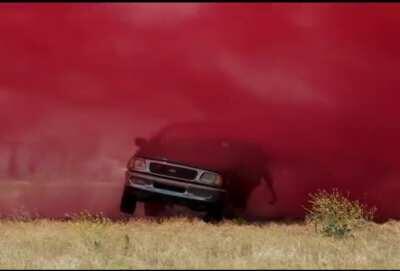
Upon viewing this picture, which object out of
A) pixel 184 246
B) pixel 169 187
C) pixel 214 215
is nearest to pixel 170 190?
pixel 169 187

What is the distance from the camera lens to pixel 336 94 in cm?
1205

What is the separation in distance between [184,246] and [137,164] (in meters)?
2.92

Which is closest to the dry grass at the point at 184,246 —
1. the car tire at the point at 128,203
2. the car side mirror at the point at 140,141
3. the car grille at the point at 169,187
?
the car tire at the point at 128,203

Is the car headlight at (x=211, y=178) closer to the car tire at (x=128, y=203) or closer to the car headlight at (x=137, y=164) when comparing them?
the car headlight at (x=137, y=164)

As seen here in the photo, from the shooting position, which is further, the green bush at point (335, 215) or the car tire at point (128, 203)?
the car tire at point (128, 203)

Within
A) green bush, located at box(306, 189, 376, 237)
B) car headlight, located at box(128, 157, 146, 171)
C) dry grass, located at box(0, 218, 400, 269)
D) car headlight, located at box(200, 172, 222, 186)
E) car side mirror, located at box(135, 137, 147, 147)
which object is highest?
car side mirror, located at box(135, 137, 147, 147)

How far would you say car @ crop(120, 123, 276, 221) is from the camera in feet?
40.1

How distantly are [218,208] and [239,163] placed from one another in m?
0.73

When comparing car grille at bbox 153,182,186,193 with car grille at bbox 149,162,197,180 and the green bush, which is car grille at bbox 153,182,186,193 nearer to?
car grille at bbox 149,162,197,180

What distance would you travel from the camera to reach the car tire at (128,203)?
1221 centimetres

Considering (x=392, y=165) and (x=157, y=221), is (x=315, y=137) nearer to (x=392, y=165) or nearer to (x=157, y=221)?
(x=392, y=165)

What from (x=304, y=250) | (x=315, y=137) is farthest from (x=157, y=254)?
(x=315, y=137)

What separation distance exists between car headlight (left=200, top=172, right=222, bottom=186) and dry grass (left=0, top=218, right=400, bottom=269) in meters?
0.70

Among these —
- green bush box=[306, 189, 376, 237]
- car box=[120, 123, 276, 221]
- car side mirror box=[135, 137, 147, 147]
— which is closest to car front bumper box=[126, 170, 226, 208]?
car box=[120, 123, 276, 221]
